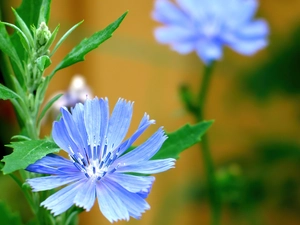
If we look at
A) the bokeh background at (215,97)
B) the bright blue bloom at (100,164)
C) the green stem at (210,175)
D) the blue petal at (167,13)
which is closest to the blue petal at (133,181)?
the bright blue bloom at (100,164)

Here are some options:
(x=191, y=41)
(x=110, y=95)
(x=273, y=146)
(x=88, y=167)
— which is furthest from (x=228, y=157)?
(x=88, y=167)

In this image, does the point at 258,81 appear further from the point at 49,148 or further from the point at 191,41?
the point at 49,148

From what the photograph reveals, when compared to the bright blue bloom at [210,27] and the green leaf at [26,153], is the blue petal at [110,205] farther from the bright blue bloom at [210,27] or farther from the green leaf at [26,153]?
the bright blue bloom at [210,27]

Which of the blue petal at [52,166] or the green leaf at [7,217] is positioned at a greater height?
the blue petal at [52,166]

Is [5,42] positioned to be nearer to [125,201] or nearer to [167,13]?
[125,201]

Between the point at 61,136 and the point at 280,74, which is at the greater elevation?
the point at 280,74

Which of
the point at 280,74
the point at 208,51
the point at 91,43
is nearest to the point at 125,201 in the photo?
the point at 91,43
